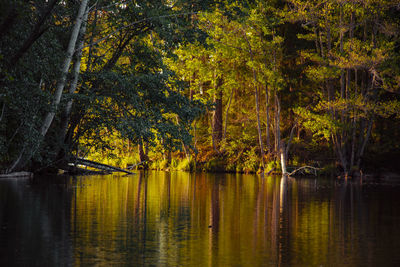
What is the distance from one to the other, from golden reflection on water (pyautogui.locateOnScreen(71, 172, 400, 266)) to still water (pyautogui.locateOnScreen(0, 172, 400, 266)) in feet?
0.06

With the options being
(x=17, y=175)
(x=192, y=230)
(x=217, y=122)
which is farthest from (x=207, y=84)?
(x=192, y=230)

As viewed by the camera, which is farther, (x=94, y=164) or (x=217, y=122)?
(x=217, y=122)

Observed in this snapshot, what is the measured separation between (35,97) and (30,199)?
4521 millimetres

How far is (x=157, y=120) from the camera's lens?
29.5 meters

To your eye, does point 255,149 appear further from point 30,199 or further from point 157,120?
point 30,199

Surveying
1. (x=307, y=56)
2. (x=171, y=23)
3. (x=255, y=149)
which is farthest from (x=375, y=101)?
(x=171, y=23)

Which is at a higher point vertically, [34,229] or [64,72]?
[64,72]

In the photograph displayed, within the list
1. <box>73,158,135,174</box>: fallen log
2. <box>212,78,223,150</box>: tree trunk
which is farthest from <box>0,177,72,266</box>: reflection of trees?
<box>212,78,223,150</box>: tree trunk

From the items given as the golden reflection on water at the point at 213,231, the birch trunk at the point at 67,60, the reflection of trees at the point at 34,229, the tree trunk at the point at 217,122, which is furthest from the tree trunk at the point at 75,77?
the tree trunk at the point at 217,122

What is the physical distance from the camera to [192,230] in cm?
1232

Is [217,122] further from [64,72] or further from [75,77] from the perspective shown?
[64,72]

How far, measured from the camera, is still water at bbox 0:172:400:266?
9.17 m

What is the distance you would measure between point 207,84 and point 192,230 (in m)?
42.5

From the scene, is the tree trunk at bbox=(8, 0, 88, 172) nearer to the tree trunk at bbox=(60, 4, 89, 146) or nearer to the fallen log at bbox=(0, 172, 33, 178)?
the tree trunk at bbox=(60, 4, 89, 146)
